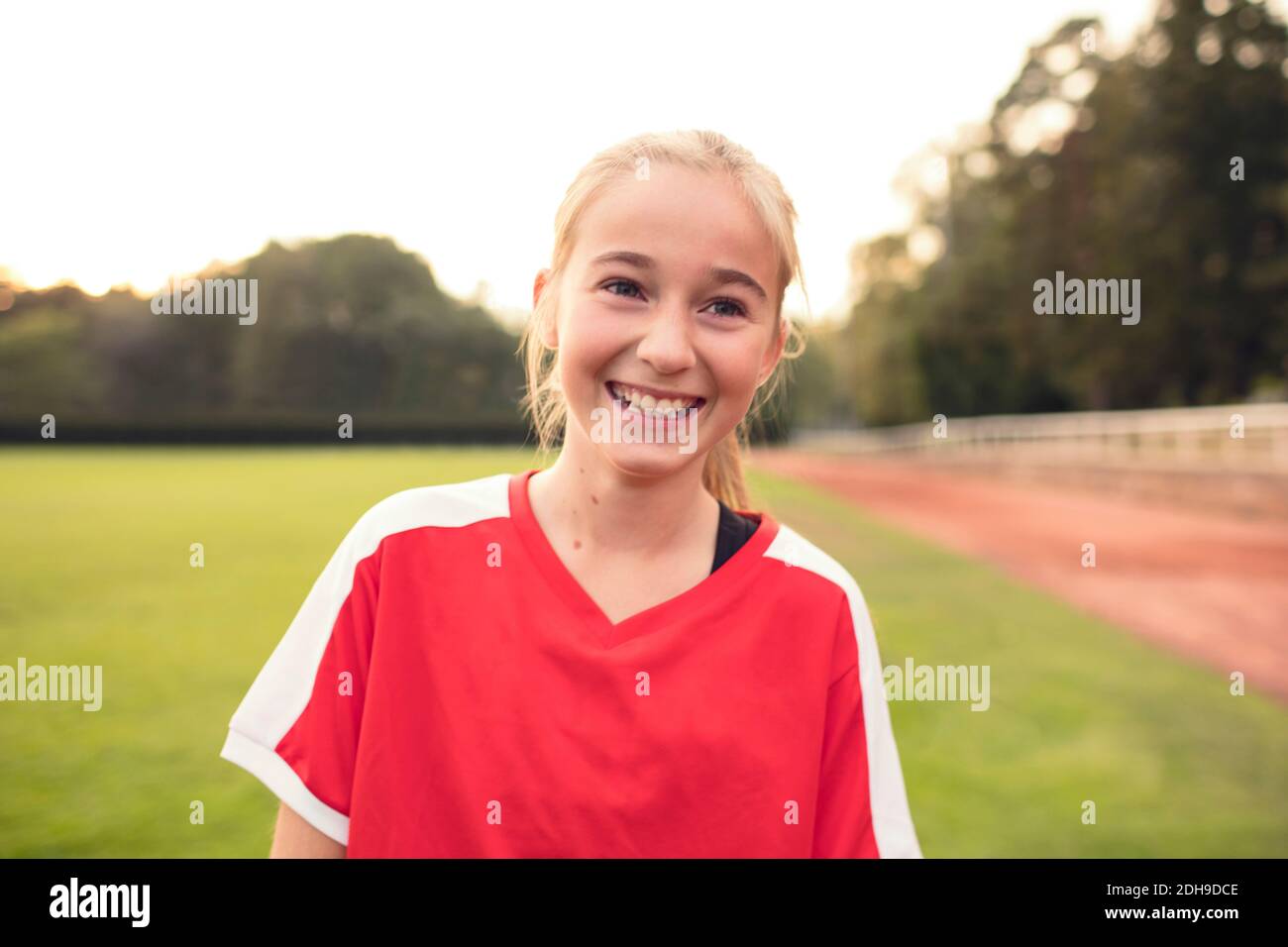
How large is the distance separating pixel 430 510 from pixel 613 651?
1.13ft

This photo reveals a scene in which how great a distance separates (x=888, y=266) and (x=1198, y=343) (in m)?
17.6

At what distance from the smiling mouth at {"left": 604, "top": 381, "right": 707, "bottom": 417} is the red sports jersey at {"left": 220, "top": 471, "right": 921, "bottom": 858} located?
0.83 feet

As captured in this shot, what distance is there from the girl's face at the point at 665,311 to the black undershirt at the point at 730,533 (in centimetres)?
17

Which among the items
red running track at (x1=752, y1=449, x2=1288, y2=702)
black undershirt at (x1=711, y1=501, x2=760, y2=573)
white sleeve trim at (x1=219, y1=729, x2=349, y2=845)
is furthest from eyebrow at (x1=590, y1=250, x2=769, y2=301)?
white sleeve trim at (x1=219, y1=729, x2=349, y2=845)

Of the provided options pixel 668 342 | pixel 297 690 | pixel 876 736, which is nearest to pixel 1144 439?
pixel 876 736

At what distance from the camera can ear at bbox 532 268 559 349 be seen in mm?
1645

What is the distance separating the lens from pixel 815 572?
1544 millimetres

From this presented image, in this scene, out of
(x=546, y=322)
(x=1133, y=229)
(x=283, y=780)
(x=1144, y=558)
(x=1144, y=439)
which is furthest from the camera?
(x=1133, y=229)

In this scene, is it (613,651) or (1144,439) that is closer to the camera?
(613,651)

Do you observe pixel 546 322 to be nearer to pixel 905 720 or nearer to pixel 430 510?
pixel 430 510

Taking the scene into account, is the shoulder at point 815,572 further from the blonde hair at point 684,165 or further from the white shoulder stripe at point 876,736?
the blonde hair at point 684,165

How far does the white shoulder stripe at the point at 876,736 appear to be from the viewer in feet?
4.98
